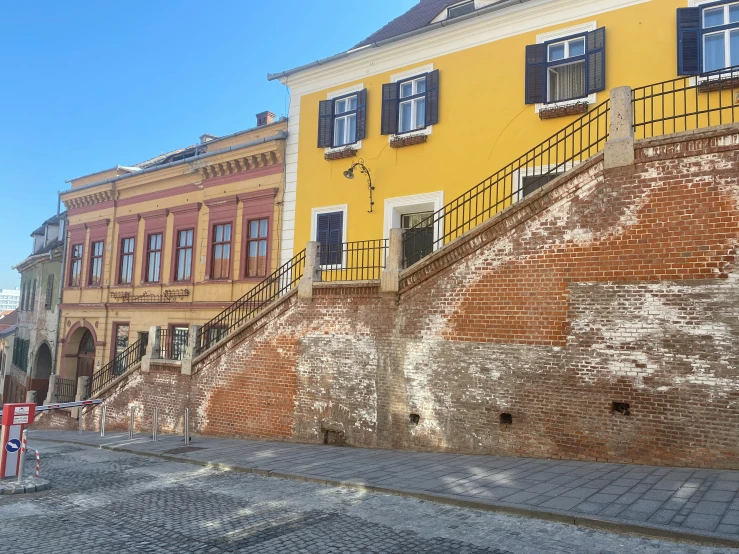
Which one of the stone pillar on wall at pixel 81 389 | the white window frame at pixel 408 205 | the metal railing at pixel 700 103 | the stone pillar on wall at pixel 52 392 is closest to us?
the metal railing at pixel 700 103

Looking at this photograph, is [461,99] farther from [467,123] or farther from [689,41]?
[689,41]

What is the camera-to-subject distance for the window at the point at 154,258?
2359 centimetres

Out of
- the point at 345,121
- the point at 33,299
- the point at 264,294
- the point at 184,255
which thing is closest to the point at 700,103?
the point at 345,121

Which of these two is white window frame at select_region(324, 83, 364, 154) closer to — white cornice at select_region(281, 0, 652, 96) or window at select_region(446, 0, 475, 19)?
white cornice at select_region(281, 0, 652, 96)

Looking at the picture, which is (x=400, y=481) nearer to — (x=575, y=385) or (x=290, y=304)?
(x=575, y=385)

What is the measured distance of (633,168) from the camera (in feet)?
32.1

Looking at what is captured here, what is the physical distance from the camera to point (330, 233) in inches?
698

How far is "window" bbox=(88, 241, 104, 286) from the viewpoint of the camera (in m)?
26.8

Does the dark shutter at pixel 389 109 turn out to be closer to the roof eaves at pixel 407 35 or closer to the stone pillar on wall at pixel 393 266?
the roof eaves at pixel 407 35

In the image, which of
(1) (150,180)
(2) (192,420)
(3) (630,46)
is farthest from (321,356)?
(1) (150,180)

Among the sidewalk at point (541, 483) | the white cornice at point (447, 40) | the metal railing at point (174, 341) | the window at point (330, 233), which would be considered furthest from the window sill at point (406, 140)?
the metal railing at point (174, 341)

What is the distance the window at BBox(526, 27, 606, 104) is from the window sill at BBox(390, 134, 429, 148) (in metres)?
3.02

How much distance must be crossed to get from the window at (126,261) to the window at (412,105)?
46.2 ft

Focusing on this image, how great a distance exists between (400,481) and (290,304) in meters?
6.30
